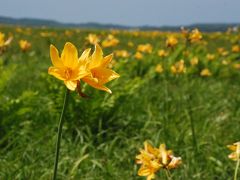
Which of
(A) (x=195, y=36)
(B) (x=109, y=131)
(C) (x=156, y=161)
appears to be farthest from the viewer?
(B) (x=109, y=131)

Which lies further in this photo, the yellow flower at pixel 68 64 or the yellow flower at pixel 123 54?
the yellow flower at pixel 123 54

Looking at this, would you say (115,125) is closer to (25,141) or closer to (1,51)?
(25,141)

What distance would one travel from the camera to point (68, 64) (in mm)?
1665

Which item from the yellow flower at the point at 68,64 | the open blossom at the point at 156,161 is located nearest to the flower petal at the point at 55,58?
the yellow flower at the point at 68,64

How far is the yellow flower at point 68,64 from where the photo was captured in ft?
5.28

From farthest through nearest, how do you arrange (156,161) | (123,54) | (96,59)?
(123,54)
(156,161)
(96,59)

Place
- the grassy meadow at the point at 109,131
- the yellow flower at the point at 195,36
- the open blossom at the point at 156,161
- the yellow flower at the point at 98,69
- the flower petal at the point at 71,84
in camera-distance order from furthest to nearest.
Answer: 1. the yellow flower at the point at 195,36
2. the grassy meadow at the point at 109,131
3. the open blossom at the point at 156,161
4. the yellow flower at the point at 98,69
5. the flower petal at the point at 71,84

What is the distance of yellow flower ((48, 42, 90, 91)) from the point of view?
5.28 ft

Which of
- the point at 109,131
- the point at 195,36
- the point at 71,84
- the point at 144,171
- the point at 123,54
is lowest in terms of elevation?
the point at 109,131

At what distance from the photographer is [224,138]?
12.8 ft

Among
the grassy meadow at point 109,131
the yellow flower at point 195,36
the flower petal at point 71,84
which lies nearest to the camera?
the flower petal at point 71,84

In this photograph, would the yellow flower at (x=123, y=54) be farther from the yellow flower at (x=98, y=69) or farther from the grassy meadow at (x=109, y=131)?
the yellow flower at (x=98, y=69)

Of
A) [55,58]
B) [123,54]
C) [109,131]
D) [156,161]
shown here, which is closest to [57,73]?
[55,58]

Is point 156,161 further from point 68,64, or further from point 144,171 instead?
point 68,64
